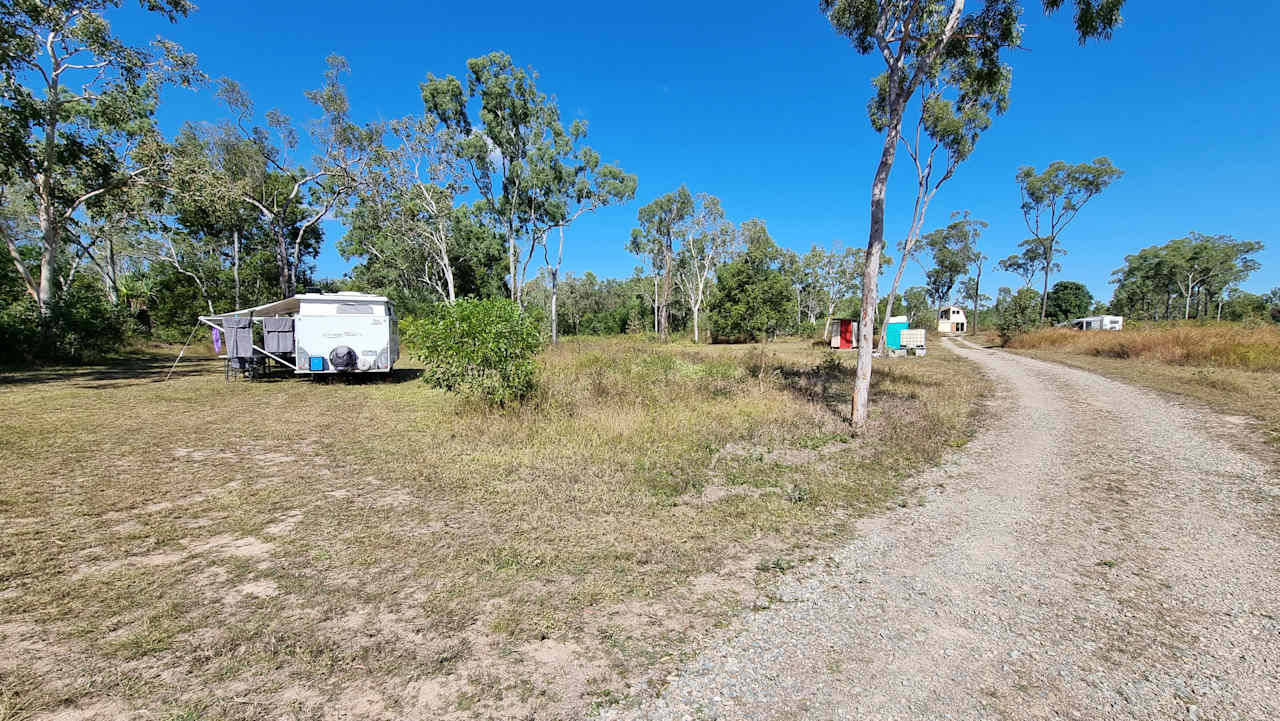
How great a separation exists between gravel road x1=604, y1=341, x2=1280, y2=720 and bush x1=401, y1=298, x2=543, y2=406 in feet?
21.3

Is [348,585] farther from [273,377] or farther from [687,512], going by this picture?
[273,377]

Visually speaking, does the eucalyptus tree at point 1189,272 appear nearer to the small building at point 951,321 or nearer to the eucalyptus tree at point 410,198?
the small building at point 951,321

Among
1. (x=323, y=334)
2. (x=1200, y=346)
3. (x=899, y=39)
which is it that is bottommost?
(x=1200, y=346)

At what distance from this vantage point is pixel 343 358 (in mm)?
13031

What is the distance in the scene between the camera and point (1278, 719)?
6.55 feet

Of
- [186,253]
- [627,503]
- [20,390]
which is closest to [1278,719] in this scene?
[627,503]

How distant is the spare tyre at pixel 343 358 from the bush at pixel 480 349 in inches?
206

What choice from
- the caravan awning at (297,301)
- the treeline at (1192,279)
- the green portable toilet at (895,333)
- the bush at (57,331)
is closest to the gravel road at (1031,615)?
the caravan awning at (297,301)

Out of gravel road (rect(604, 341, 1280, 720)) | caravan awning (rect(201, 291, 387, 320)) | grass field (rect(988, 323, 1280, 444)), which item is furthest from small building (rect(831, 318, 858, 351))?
caravan awning (rect(201, 291, 387, 320))

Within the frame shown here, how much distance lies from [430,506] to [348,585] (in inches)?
57.7

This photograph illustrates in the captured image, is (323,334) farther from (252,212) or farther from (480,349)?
(252,212)

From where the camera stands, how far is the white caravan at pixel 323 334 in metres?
12.8

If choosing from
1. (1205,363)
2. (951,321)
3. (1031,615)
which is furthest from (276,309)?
(951,321)

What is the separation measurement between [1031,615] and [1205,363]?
21.4m
